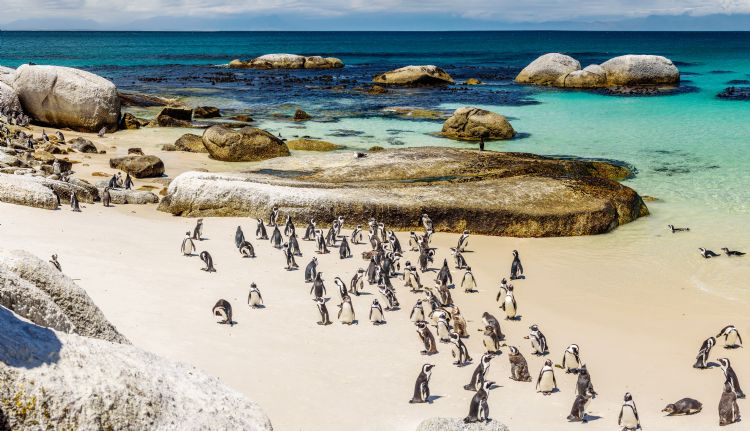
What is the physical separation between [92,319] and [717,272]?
1247cm

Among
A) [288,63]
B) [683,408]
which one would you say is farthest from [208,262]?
[288,63]

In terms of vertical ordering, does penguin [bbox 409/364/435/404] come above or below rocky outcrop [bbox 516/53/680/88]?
below

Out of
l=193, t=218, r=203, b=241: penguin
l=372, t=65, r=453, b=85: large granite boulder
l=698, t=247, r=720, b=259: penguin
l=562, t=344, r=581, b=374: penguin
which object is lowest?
l=698, t=247, r=720, b=259: penguin

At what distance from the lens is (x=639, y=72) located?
55.4m

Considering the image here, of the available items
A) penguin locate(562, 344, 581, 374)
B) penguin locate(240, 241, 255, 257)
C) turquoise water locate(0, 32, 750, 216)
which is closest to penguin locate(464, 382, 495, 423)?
penguin locate(562, 344, 581, 374)

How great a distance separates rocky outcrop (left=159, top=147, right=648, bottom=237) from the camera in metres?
17.2

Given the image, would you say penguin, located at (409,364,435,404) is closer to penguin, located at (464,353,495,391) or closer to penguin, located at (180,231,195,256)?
penguin, located at (464,353,495,391)

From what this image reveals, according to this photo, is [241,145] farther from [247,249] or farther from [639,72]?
[639,72]

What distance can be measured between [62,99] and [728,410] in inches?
1083

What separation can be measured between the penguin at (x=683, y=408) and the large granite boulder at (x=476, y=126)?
22651 mm

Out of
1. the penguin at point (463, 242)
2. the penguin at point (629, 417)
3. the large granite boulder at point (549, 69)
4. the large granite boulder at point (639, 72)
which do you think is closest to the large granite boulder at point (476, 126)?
the penguin at point (463, 242)

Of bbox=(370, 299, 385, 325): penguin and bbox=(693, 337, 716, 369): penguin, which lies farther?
bbox=(370, 299, 385, 325): penguin

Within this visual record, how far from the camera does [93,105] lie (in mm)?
30219

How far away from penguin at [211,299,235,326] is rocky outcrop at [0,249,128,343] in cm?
331
